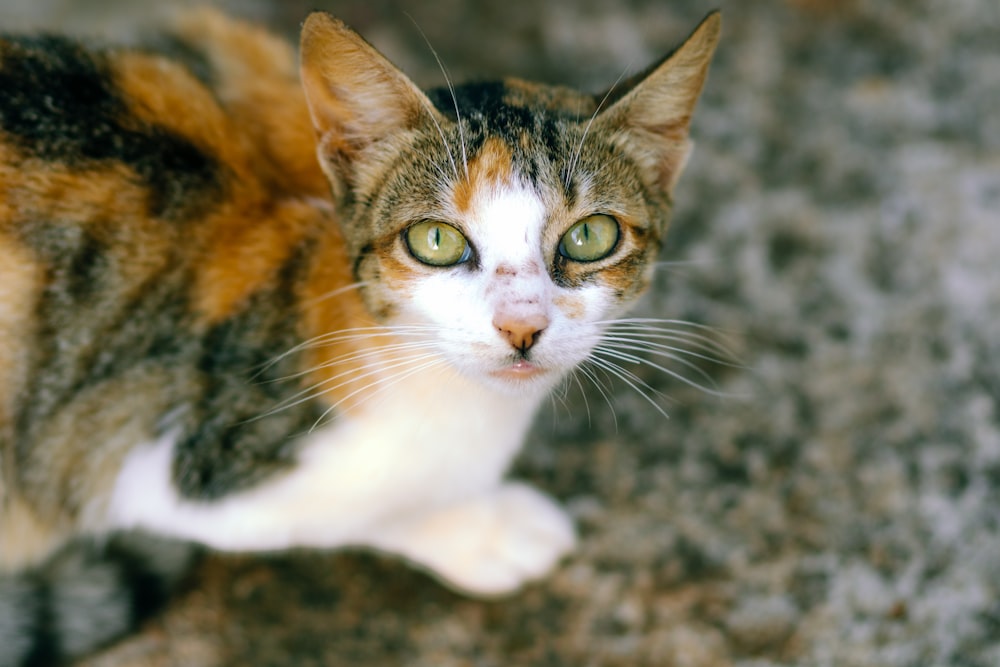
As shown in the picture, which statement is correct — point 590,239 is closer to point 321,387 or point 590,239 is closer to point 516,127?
point 516,127

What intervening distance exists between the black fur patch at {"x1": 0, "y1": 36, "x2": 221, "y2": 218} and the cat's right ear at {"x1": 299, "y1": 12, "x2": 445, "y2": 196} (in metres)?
0.24

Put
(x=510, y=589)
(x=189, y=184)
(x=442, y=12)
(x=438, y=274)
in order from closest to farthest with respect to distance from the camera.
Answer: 1. (x=438, y=274)
2. (x=189, y=184)
3. (x=510, y=589)
4. (x=442, y=12)

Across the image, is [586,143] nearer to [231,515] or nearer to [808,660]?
[231,515]

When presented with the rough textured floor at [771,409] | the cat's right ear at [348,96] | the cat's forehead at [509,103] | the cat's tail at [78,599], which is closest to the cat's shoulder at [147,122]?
the cat's right ear at [348,96]

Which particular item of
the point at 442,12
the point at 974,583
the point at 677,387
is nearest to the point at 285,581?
the point at 677,387

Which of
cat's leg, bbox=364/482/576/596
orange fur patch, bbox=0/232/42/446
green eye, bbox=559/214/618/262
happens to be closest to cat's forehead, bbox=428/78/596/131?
green eye, bbox=559/214/618/262

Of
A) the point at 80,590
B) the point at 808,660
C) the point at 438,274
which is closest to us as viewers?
the point at 438,274

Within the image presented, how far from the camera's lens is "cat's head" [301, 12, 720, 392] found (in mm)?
1192

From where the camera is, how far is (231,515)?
4.68 ft

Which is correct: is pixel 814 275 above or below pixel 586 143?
above

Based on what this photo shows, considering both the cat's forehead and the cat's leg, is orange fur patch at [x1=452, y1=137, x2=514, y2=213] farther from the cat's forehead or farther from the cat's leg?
the cat's leg

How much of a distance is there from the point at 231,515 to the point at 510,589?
1.90ft

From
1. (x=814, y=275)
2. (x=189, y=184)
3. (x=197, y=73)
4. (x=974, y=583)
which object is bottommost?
(x=974, y=583)

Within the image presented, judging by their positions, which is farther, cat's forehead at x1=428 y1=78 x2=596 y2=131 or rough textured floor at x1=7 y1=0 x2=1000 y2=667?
rough textured floor at x1=7 y1=0 x2=1000 y2=667
